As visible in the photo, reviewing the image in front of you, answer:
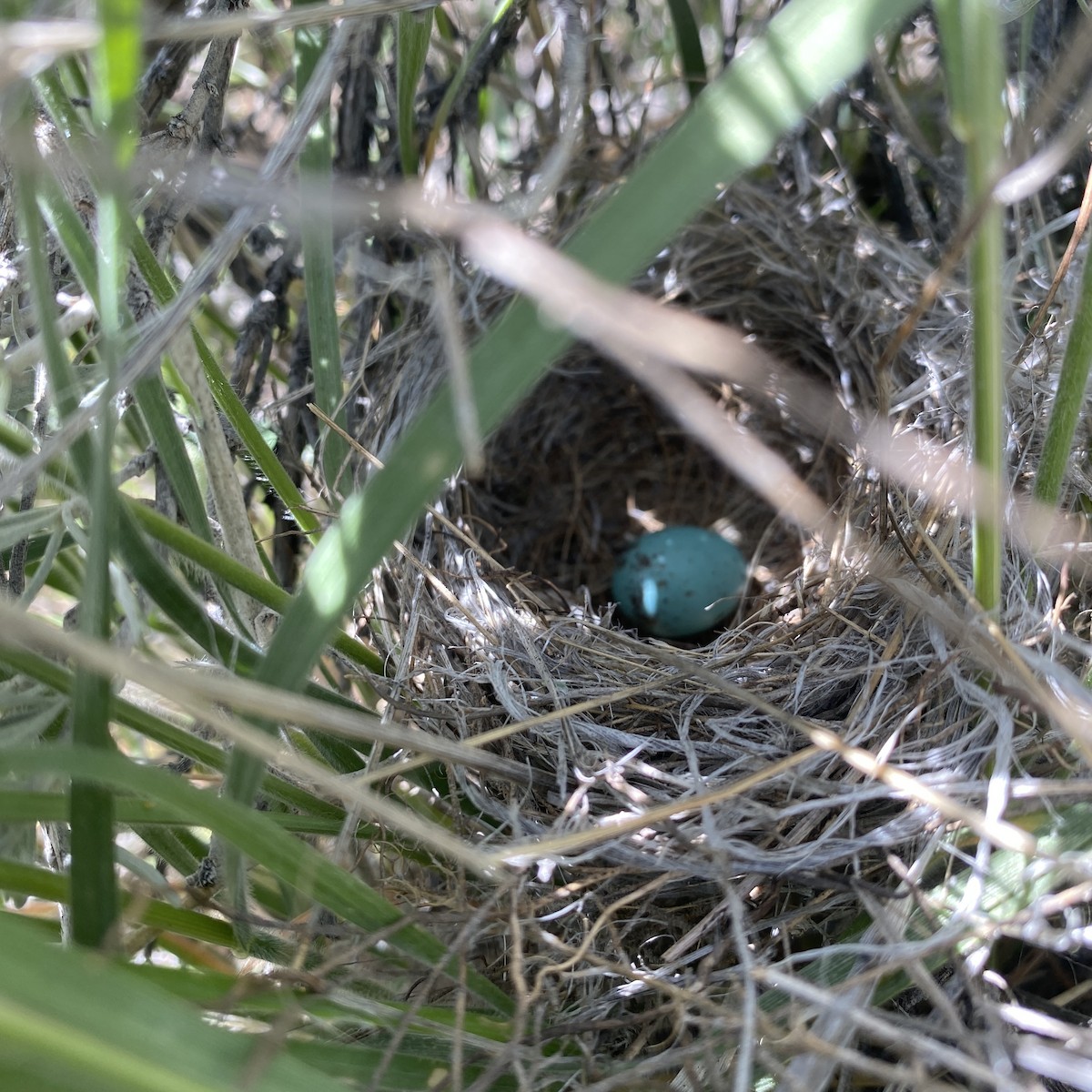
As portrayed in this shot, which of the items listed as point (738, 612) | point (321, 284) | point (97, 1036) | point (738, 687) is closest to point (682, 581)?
point (738, 612)

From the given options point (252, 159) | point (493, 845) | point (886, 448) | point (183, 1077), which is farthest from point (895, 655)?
point (252, 159)

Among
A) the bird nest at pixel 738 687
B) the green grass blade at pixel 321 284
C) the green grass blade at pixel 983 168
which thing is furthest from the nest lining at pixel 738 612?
the green grass blade at pixel 983 168

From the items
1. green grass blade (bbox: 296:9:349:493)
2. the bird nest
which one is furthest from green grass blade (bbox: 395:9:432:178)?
the bird nest

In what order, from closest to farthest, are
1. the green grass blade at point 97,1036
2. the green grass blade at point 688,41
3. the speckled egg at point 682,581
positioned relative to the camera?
the green grass blade at point 97,1036 → the green grass blade at point 688,41 → the speckled egg at point 682,581

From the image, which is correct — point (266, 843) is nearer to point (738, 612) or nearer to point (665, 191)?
point (665, 191)

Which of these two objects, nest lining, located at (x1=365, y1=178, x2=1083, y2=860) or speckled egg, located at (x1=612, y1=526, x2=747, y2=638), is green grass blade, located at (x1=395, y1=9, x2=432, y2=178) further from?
speckled egg, located at (x1=612, y1=526, x2=747, y2=638)

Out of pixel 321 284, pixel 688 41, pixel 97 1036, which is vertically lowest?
pixel 97 1036

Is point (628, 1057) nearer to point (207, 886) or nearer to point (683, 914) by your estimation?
point (683, 914)

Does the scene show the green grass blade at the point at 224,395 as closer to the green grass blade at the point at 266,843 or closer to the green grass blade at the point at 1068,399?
the green grass blade at the point at 266,843
